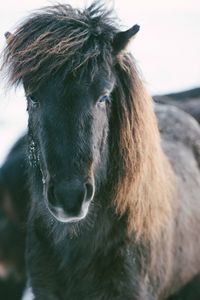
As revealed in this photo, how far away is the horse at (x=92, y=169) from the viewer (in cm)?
285

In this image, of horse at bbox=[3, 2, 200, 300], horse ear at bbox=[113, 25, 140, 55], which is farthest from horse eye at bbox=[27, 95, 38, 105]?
horse ear at bbox=[113, 25, 140, 55]

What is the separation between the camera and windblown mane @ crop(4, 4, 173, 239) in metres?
2.98

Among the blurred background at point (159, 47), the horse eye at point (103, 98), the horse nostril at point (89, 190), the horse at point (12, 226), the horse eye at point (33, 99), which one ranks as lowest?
the blurred background at point (159, 47)

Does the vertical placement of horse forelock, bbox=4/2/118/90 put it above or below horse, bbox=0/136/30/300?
above

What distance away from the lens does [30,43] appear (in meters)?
3.07

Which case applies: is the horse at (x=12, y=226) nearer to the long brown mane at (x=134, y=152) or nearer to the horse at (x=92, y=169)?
the horse at (x=92, y=169)

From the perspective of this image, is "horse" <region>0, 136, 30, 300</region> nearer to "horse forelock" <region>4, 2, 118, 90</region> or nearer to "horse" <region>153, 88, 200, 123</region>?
"horse" <region>153, 88, 200, 123</region>

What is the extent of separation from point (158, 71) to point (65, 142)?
8.19m

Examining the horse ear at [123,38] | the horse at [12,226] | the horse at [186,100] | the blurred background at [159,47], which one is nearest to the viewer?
the horse ear at [123,38]

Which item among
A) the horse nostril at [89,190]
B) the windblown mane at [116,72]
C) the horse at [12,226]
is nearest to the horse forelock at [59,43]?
the windblown mane at [116,72]

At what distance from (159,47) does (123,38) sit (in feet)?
31.6

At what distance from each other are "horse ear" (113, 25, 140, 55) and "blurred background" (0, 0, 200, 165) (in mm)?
3653

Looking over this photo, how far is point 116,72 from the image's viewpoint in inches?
123

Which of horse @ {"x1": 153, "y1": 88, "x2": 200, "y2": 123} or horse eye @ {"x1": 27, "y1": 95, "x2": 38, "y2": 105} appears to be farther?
horse @ {"x1": 153, "y1": 88, "x2": 200, "y2": 123}
